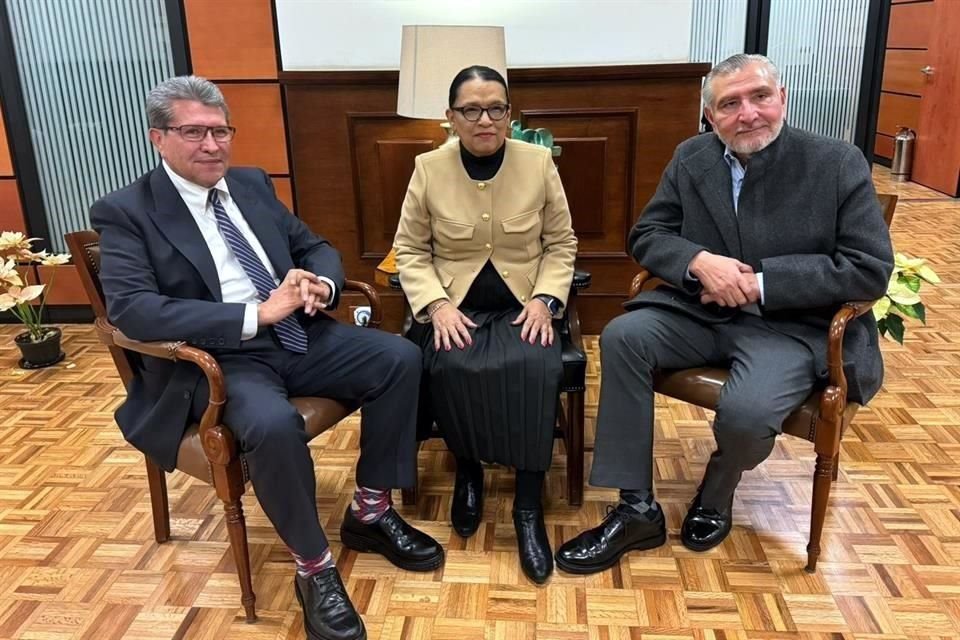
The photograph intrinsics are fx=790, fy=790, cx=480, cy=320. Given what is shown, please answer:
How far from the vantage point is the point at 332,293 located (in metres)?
2.31

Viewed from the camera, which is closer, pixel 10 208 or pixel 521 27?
pixel 521 27

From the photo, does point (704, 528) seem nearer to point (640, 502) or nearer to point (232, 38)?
point (640, 502)

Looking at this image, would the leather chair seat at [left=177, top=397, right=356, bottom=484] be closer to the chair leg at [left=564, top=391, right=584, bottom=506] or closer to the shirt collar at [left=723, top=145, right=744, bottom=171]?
the chair leg at [left=564, top=391, right=584, bottom=506]

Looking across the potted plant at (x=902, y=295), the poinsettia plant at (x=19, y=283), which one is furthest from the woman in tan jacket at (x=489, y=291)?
the poinsettia plant at (x=19, y=283)

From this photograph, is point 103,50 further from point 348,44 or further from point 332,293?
point 332,293

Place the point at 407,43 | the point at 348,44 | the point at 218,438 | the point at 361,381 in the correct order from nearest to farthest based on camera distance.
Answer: the point at 218,438, the point at 361,381, the point at 407,43, the point at 348,44

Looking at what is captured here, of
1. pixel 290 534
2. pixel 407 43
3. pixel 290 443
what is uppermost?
pixel 407 43

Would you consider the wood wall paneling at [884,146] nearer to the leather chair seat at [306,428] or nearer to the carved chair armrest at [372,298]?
the carved chair armrest at [372,298]

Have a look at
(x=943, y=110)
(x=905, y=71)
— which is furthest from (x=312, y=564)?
(x=905, y=71)

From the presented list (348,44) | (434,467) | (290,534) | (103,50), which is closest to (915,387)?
(434,467)

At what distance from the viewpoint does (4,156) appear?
411 centimetres

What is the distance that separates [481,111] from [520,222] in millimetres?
358

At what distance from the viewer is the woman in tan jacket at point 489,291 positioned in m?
2.27

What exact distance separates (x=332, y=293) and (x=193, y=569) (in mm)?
891
